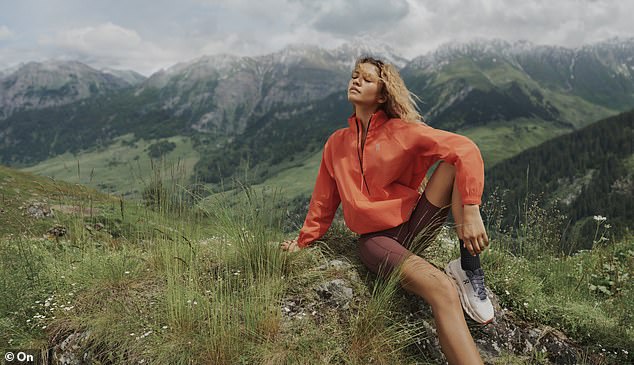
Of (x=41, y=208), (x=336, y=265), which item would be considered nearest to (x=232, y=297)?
(x=336, y=265)

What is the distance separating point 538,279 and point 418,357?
2125mm

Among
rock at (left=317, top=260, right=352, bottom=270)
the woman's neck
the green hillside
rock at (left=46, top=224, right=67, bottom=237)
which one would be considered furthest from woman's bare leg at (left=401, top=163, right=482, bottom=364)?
the green hillside

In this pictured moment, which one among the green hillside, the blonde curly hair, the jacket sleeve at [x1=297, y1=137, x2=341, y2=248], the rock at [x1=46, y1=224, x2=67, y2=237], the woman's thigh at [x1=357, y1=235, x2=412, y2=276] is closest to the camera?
the woman's thigh at [x1=357, y1=235, x2=412, y2=276]

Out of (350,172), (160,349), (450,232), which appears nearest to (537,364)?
(450,232)

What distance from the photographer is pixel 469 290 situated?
12.2 feet

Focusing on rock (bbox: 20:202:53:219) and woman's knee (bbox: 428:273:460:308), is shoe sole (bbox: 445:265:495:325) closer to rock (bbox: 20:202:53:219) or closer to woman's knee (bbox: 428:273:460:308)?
woman's knee (bbox: 428:273:460:308)

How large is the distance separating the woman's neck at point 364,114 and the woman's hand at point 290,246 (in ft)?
5.01

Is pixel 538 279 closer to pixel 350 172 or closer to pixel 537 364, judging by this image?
pixel 537 364

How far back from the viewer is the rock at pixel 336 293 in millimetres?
4000

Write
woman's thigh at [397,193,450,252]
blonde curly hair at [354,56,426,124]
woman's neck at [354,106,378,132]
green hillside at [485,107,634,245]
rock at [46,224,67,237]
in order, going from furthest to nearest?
green hillside at [485,107,634,245]
rock at [46,224,67,237]
woman's neck at [354,106,378,132]
blonde curly hair at [354,56,426,124]
woman's thigh at [397,193,450,252]

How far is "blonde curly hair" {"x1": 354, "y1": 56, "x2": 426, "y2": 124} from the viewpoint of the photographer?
14.2ft

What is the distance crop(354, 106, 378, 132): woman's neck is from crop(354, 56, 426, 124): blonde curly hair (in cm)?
17

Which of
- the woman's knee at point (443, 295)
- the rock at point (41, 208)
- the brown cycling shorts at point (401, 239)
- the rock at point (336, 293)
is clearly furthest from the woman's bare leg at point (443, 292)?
the rock at point (41, 208)

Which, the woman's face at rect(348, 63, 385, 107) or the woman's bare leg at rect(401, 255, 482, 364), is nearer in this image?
the woman's bare leg at rect(401, 255, 482, 364)
